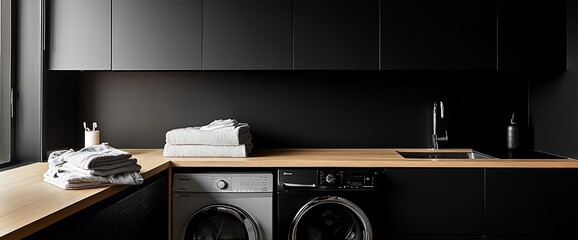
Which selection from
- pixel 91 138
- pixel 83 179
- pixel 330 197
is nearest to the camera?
pixel 83 179

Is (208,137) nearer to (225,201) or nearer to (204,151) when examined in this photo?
(204,151)

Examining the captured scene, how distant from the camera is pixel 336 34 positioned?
303 cm

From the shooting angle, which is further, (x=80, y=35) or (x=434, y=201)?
(x=80, y=35)

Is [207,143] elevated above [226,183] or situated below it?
above

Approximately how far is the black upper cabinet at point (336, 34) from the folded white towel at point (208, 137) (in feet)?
1.76

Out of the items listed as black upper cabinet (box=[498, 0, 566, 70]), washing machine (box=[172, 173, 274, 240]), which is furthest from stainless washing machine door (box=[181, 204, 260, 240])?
black upper cabinet (box=[498, 0, 566, 70])

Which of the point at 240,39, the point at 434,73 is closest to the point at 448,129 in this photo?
the point at 434,73

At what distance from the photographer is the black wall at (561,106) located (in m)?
2.90

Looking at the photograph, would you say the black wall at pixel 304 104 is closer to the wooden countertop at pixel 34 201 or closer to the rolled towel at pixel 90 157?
the wooden countertop at pixel 34 201

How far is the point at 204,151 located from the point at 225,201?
1.03ft

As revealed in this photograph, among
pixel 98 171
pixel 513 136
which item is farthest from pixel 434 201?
pixel 98 171

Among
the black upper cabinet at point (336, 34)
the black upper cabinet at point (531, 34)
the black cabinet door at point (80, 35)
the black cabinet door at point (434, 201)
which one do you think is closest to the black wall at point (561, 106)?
the black upper cabinet at point (531, 34)

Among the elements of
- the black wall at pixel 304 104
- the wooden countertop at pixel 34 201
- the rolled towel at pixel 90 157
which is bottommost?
the wooden countertop at pixel 34 201

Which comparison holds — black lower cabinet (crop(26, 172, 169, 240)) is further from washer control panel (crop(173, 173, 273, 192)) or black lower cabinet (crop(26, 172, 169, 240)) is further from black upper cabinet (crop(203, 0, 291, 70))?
black upper cabinet (crop(203, 0, 291, 70))
